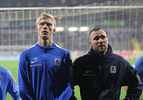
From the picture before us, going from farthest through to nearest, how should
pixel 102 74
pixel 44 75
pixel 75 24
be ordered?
1. pixel 75 24
2. pixel 102 74
3. pixel 44 75

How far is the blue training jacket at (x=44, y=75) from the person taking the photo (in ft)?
8.82

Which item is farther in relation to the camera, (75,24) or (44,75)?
(75,24)

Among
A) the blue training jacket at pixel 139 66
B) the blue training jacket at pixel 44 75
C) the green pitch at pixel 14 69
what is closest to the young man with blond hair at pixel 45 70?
the blue training jacket at pixel 44 75

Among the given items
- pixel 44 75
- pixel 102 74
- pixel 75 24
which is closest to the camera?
pixel 44 75

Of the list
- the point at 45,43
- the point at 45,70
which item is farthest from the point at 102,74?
the point at 45,43

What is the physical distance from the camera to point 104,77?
9.13 ft

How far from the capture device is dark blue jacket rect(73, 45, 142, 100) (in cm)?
276

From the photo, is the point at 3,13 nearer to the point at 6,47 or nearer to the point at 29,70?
the point at 6,47

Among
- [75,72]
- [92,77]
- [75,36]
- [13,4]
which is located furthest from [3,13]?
[92,77]

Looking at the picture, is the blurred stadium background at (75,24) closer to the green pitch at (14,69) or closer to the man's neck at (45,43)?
the green pitch at (14,69)

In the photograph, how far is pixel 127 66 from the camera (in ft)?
9.25

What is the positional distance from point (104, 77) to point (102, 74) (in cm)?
6

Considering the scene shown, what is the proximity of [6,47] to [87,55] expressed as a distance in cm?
146

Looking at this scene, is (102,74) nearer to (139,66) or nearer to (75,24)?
(139,66)
